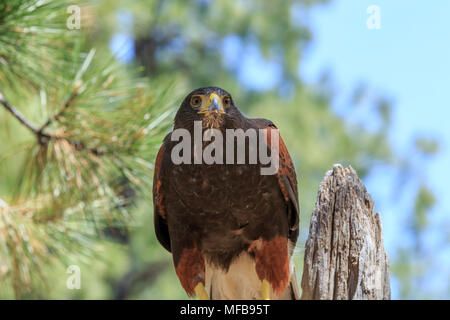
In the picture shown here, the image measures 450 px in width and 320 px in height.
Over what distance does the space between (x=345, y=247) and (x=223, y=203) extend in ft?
1.99

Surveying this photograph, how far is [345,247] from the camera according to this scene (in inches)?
83.2

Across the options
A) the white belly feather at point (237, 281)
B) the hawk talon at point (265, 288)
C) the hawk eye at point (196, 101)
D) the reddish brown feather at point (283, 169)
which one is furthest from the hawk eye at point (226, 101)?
the hawk talon at point (265, 288)

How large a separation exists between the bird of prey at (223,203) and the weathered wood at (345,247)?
282mm

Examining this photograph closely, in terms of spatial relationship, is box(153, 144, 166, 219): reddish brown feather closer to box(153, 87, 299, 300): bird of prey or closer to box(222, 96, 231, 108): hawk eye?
box(153, 87, 299, 300): bird of prey

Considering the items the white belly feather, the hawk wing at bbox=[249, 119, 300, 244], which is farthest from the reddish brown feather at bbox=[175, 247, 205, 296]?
the hawk wing at bbox=[249, 119, 300, 244]

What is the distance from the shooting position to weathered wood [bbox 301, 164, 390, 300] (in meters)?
2.03

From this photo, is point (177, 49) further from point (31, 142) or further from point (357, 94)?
point (31, 142)

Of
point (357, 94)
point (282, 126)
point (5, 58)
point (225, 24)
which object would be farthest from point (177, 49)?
point (5, 58)

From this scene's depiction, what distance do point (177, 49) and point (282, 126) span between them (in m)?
2.56

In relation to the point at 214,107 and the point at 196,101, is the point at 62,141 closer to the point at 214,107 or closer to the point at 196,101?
the point at 196,101

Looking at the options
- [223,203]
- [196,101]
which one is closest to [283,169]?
[223,203]

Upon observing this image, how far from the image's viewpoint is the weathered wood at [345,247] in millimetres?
2031

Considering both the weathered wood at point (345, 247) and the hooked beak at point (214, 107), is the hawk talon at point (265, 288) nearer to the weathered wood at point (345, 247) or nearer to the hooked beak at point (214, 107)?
the weathered wood at point (345, 247)

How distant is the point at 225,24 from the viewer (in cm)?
918
